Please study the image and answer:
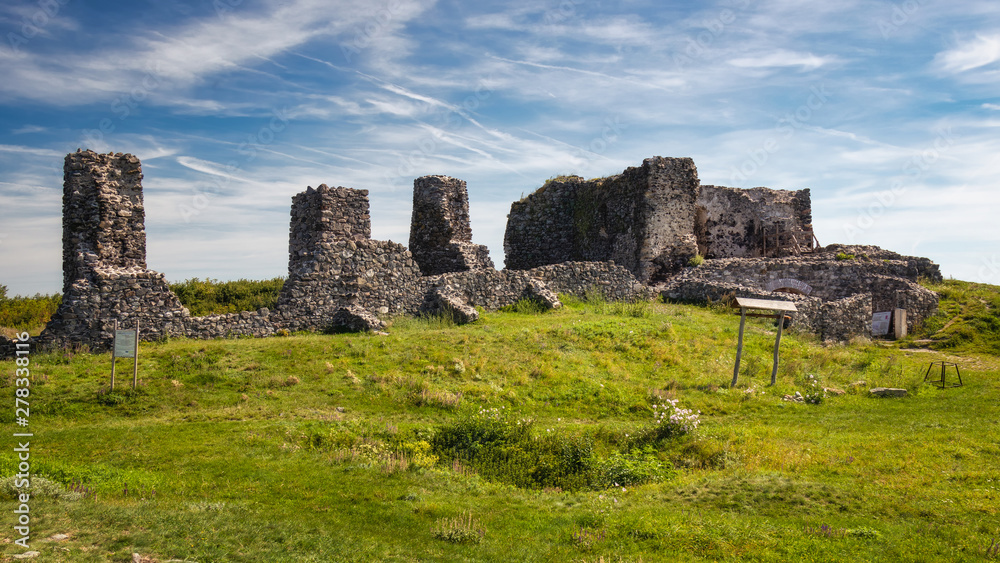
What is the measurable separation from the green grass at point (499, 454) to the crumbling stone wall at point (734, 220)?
1628cm

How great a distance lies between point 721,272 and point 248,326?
1966 centimetres

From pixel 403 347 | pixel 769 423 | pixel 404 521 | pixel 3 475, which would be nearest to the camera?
pixel 404 521

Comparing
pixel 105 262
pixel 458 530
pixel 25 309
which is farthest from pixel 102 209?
pixel 458 530

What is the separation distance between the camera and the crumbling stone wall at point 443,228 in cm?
2628

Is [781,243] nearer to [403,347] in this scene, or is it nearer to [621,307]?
[621,307]

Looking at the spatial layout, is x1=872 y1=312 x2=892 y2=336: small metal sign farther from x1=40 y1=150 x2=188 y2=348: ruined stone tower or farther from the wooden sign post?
the wooden sign post

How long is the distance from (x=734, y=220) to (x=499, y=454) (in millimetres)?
27652

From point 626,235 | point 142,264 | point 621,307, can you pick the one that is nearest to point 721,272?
point 626,235

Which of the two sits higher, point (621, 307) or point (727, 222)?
point (727, 222)

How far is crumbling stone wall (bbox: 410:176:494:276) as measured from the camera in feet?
86.2

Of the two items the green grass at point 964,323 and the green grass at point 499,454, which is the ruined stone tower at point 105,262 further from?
the green grass at point 964,323

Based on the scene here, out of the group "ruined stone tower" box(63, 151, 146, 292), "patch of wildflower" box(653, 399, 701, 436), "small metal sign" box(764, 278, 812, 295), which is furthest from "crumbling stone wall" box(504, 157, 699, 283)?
"ruined stone tower" box(63, 151, 146, 292)

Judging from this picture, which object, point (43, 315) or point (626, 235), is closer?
point (43, 315)

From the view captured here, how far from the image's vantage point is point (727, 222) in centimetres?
3531
